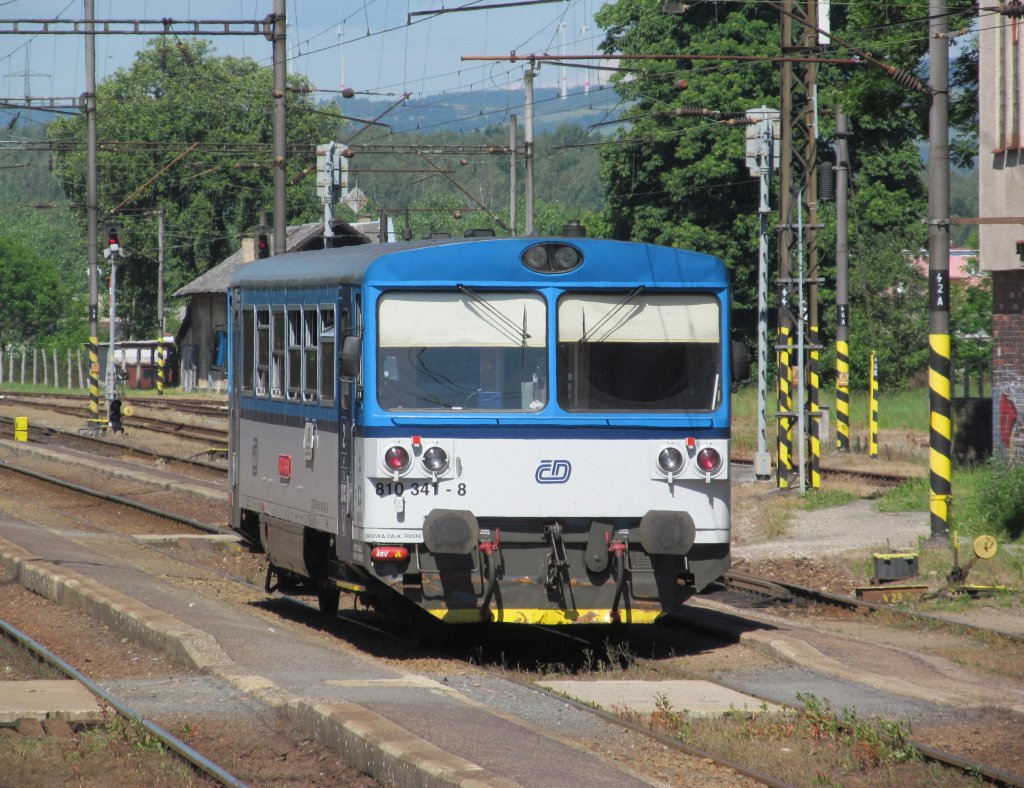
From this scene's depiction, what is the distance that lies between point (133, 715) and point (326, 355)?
3561 mm

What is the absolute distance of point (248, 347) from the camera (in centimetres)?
1311

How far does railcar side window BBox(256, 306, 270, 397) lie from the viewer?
12562 millimetres

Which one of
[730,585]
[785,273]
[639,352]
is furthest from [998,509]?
[639,352]

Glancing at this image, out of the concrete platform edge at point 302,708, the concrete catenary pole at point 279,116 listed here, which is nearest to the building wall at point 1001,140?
the concrete catenary pole at point 279,116

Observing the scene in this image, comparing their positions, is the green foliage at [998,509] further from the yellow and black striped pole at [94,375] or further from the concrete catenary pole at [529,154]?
the yellow and black striped pole at [94,375]

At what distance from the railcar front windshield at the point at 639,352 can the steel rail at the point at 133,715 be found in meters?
3.46

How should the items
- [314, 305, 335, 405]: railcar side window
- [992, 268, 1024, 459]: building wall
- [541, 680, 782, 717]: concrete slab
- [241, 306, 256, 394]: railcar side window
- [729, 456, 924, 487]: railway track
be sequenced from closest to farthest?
[541, 680, 782, 717]: concrete slab, [314, 305, 335, 405]: railcar side window, [241, 306, 256, 394]: railcar side window, [992, 268, 1024, 459]: building wall, [729, 456, 924, 487]: railway track

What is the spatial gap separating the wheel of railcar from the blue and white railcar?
6.06ft

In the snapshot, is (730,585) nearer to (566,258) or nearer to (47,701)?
(566,258)

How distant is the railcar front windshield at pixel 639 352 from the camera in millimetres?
10453

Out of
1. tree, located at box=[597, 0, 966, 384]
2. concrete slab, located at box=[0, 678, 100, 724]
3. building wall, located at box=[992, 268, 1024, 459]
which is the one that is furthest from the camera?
tree, located at box=[597, 0, 966, 384]

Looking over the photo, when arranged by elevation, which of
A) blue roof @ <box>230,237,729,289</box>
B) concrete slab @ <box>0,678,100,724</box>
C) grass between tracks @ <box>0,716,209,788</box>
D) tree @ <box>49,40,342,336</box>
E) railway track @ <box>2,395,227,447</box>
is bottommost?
railway track @ <box>2,395,227,447</box>

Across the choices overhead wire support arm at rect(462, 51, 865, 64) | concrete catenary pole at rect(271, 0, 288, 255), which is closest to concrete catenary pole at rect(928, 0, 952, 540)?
overhead wire support arm at rect(462, 51, 865, 64)

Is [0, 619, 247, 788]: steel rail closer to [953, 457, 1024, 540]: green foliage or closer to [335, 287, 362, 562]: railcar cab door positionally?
[335, 287, 362, 562]: railcar cab door
